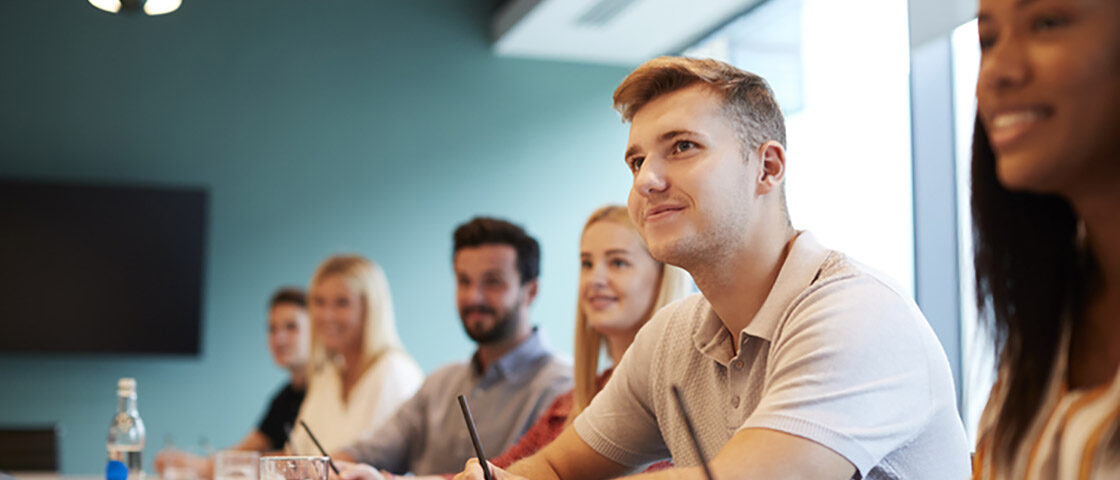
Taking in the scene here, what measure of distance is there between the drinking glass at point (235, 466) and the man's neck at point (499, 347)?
86 centimetres

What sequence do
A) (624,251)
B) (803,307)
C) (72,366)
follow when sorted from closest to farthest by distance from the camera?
(803,307), (624,251), (72,366)

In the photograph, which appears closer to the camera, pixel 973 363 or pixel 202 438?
pixel 973 363

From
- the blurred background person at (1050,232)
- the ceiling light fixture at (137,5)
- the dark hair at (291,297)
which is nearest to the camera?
the blurred background person at (1050,232)

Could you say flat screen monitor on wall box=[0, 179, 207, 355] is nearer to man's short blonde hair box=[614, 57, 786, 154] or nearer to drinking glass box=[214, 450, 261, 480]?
drinking glass box=[214, 450, 261, 480]

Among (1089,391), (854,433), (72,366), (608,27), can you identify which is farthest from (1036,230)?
(72,366)

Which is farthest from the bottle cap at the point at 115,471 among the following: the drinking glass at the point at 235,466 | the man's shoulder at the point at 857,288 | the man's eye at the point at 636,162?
the man's shoulder at the point at 857,288

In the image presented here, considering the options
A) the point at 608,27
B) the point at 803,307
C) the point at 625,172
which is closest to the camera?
the point at 803,307

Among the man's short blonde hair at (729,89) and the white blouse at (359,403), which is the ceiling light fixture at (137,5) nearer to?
the white blouse at (359,403)

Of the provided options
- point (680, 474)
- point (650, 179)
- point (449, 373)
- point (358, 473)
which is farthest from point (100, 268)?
point (680, 474)

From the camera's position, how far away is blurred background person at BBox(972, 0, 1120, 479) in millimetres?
794

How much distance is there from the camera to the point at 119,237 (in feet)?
16.9

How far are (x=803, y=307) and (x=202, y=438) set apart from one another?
14.9 feet

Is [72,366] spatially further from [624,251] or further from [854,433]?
[854,433]

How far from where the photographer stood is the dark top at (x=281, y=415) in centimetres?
438
